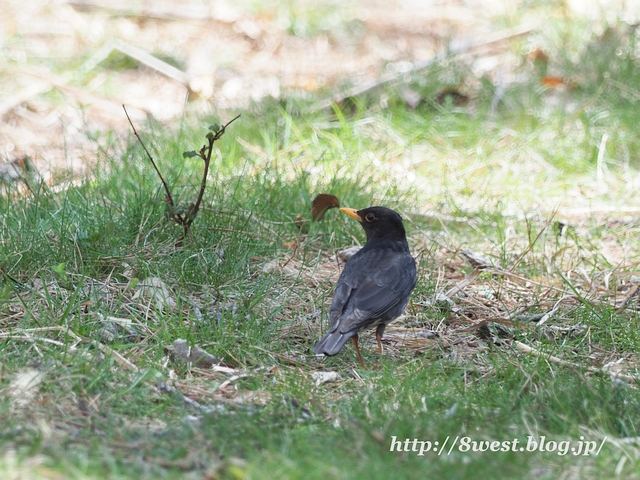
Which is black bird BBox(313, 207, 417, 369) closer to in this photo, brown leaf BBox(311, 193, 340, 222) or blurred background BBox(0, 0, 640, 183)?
brown leaf BBox(311, 193, 340, 222)

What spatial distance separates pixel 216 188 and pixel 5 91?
3.90m

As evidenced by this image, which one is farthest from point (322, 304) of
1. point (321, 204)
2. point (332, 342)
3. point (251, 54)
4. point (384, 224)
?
point (251, 54)

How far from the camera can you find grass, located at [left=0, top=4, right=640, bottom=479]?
2947 millimetres

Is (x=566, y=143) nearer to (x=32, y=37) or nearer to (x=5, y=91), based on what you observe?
(x=5, y=91)

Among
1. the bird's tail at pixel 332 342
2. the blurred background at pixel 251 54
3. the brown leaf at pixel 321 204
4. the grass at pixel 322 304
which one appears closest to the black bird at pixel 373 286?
the bird's tail at pixel 332 342

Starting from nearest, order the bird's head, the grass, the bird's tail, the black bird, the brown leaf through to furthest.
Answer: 1. the grass
2. the bird's tail
3. the black bird
4. the bird's head
5. the brown leaf

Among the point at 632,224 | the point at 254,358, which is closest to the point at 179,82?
the point at 632,224

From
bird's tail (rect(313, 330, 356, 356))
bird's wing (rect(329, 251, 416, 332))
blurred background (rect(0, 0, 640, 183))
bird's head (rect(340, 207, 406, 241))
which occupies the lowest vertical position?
bird's tail (rect(313, 330, 356, 356))

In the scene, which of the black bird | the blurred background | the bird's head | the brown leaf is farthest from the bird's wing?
the blurred background

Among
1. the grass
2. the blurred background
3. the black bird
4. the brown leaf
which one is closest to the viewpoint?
the grass

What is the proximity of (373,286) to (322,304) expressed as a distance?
43cm

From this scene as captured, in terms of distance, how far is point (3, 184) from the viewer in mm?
5648

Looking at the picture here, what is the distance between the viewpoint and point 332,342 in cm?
402

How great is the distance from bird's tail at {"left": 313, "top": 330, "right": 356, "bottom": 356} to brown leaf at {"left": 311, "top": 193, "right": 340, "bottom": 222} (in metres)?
1.39
